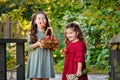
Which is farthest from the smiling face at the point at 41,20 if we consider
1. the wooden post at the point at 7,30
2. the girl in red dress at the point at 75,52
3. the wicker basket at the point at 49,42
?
the wooden post at the point at 7,30

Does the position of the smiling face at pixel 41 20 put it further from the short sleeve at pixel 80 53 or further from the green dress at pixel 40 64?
the short sleeve at pixel 80 53

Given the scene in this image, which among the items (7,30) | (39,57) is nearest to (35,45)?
(39,57)

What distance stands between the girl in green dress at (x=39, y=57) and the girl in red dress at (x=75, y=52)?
0.20 metres

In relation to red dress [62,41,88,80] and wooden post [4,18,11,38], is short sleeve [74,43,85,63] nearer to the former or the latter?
red dress [62,41,88,80]

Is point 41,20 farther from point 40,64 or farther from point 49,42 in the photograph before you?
point 40,64

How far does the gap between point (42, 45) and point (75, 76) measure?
1.65ft

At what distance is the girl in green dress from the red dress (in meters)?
0.21

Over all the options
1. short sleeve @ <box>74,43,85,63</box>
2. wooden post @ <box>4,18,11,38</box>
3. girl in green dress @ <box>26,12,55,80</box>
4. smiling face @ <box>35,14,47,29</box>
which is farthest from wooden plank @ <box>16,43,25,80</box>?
wooden post @ <box>4,18,11,38</box>

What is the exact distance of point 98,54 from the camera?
10594mm

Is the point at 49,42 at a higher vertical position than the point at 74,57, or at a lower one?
higher

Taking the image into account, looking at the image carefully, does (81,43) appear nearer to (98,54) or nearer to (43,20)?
(43,20)

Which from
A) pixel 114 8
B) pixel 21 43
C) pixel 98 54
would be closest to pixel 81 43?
pixel 21 43

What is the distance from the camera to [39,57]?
480cm

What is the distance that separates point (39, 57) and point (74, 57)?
0.42 meters
